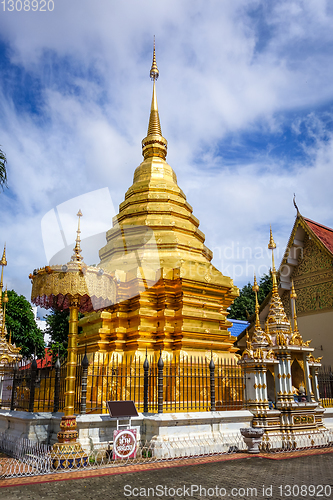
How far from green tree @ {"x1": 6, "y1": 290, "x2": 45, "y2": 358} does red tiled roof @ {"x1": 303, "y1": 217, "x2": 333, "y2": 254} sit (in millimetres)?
18553

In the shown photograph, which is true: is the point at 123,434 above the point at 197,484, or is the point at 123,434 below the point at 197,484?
above

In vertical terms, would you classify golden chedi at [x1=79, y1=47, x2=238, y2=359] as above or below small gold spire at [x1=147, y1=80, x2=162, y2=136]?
below

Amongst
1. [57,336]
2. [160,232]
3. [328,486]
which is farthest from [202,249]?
[57,336]

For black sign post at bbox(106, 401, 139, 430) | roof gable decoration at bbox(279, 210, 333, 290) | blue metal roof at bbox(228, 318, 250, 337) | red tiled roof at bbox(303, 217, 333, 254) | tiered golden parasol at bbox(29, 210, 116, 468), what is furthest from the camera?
blue metal roof at bbox(228, 318, 250, 337)

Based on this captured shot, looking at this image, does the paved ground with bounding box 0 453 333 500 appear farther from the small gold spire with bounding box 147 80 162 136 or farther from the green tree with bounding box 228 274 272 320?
the green tree with bounding box 228 274 272 320

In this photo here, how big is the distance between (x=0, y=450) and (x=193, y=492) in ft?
21.7

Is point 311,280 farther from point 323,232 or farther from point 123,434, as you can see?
point 123,434

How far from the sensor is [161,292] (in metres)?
12.1

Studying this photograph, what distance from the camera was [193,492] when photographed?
563 centimetres

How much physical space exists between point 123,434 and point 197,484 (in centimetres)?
235

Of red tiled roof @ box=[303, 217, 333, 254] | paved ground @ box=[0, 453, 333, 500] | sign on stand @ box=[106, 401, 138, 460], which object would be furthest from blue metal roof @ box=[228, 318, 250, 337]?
paved ground @ box=[0, 453, 333, 500]

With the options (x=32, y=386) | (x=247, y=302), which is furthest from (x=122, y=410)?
(x=247, y=302)

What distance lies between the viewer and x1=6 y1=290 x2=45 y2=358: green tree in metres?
27.1

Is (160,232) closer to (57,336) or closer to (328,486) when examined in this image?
(328,486)
